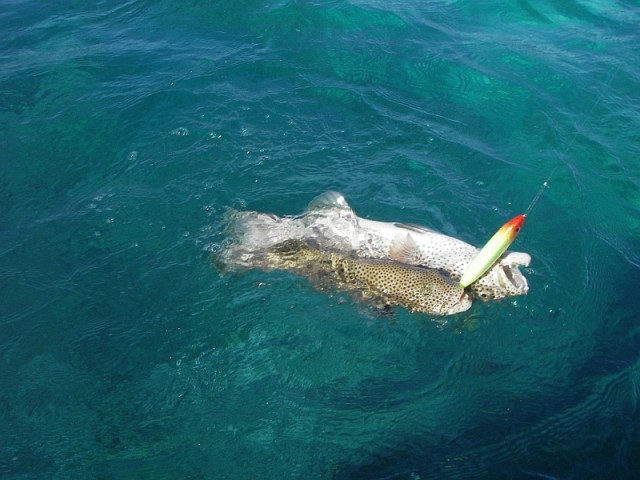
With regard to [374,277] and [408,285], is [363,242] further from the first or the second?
[408,285]

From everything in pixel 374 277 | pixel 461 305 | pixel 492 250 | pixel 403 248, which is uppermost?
pixel 492 250

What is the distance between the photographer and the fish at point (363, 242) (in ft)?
23.4

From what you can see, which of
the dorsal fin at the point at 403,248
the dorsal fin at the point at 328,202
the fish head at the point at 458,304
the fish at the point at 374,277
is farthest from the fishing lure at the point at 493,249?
the dorsal fin at the point at 328,202

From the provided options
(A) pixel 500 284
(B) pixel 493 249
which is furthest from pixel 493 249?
(A) pixel 500 284

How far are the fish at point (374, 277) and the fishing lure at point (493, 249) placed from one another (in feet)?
1.43

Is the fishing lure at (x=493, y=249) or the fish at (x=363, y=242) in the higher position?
the fishing lure at (x=493, y=249)

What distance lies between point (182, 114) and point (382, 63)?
15.9ft

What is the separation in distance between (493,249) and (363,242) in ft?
6.66

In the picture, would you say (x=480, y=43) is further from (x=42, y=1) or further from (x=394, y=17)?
(x=42, y=1)

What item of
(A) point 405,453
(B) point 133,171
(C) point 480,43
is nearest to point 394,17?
(C) point 480,43

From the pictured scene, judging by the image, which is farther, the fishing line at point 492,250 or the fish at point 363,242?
the fish at point 363,242

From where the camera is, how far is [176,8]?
14258 mm

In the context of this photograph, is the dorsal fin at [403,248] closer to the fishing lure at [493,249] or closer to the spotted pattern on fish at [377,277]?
the spotted pattern on fish at [377,277]

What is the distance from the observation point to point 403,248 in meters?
7.39
